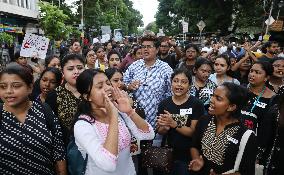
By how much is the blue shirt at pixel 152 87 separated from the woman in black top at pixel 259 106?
125cm

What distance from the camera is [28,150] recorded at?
244 centimetres

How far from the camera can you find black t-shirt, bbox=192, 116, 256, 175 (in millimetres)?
2643

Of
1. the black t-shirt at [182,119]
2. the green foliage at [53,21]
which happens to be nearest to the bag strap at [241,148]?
the black t-shirt at [182,119]

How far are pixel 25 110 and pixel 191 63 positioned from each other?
170 inches

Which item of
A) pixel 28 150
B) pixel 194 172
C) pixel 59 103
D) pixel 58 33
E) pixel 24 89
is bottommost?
pixel 194 172

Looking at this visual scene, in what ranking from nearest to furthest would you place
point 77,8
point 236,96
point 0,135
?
point 0,135, point 236,96, point 77,8

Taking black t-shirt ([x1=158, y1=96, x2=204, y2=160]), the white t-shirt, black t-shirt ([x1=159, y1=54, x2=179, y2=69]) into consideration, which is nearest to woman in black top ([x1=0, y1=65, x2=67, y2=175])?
the white t-shirt

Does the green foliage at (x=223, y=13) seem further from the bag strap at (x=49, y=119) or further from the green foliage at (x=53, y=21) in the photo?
the bag strap at (x=49, y=119)

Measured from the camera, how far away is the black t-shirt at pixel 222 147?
2.64 metres

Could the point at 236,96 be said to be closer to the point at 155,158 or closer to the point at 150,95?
the point at 155,158

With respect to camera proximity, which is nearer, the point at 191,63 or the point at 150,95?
the point at 150,95

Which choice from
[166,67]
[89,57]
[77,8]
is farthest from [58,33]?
[166,67]

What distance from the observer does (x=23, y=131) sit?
96.3 inches

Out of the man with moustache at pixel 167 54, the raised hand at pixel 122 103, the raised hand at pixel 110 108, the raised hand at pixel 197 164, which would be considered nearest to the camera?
the raised hand at pixel 110 108
